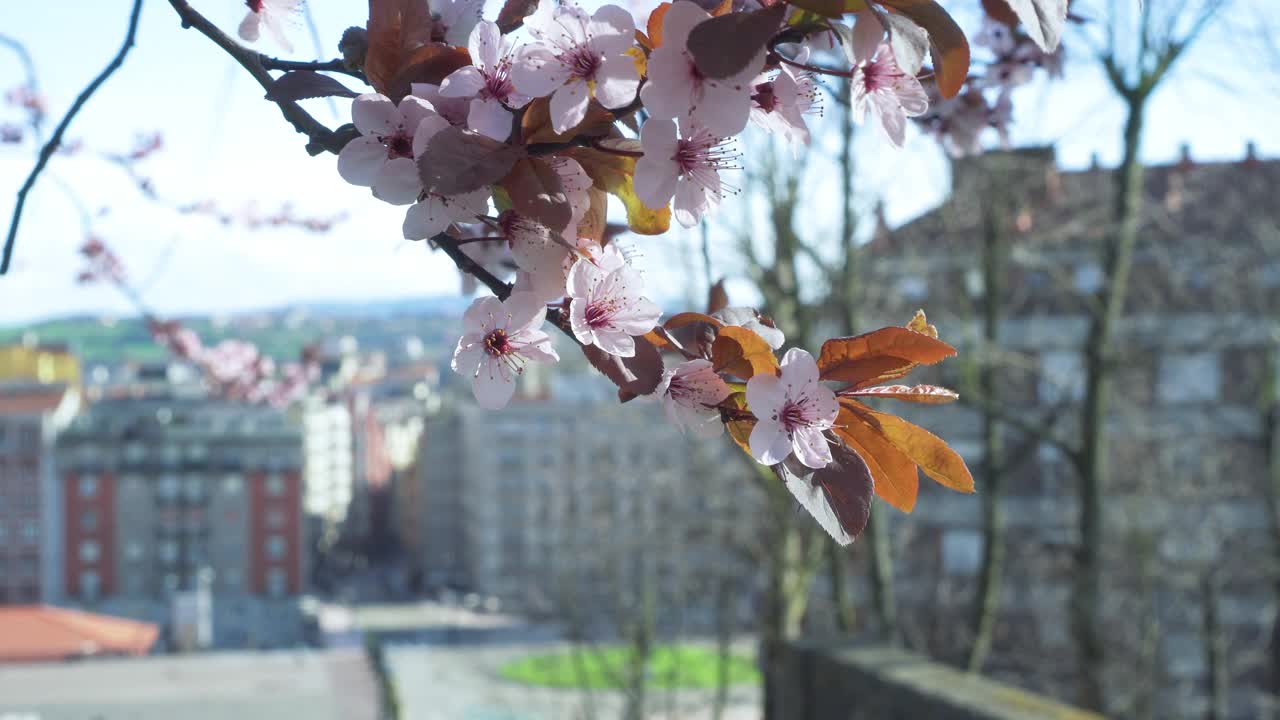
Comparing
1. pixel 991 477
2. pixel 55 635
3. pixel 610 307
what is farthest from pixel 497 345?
pixel 55 635

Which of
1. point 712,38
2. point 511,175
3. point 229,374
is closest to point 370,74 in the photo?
point 511,175

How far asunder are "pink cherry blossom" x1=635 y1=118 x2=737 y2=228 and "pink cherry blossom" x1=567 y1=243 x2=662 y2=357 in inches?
2.0

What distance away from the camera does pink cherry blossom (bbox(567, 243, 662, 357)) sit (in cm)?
72

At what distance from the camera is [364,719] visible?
2672 cm

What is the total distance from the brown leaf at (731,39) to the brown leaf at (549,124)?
9 centimetres

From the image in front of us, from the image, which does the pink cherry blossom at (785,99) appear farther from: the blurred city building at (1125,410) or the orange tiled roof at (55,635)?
the orange tiled roof at (55,635)

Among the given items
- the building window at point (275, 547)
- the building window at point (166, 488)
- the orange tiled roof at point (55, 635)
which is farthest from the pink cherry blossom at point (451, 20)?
the building window at point (275, 547)

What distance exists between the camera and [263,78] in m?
0.85

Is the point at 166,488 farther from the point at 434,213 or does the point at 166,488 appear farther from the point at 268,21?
the point at 434,213

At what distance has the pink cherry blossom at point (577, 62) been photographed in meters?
0.64

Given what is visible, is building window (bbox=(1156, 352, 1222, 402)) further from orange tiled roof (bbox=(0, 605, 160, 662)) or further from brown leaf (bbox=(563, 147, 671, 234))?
brown leaf (bbox=(563, 147, 671, 234))

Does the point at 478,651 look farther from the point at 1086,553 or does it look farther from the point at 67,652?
the point at 1086,553

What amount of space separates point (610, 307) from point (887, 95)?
0.23 metres

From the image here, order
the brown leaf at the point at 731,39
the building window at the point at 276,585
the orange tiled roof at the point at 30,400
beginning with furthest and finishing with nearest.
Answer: the building window at the point at 276,585, the orange tiled roof at the point at 30,400, the brown leaf at the point at 731,39
